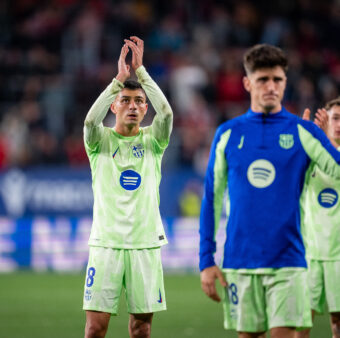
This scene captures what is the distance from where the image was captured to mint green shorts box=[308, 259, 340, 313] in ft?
22.8

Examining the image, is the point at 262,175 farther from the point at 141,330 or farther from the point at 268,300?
the point at 141,330

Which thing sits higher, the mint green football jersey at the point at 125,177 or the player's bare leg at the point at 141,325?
the mint green football jersey at the point at 125,177

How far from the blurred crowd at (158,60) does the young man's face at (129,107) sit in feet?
29.9

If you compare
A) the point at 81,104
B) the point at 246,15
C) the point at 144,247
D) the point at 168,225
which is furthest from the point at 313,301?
the point at 246,15

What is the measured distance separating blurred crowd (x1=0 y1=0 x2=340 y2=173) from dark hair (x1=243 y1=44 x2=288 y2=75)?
1093 cm

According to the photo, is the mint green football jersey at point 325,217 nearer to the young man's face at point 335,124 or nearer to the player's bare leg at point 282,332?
the young man's face at point 335,124

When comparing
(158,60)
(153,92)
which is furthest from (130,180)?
(158,60)

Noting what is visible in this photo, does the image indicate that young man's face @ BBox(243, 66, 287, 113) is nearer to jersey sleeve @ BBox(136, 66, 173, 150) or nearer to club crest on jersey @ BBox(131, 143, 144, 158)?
jersey sleeve @ BBox(136, 66, 173, 150)

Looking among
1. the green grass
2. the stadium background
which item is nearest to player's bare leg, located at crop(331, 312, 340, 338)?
the green grass

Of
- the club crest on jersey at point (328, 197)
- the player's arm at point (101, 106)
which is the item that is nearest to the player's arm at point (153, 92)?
the player's arm at point (101, 106)

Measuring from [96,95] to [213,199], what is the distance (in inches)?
507

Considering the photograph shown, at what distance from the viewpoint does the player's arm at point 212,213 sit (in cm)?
500

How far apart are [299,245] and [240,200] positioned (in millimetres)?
470

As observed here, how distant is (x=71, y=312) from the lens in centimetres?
1069
